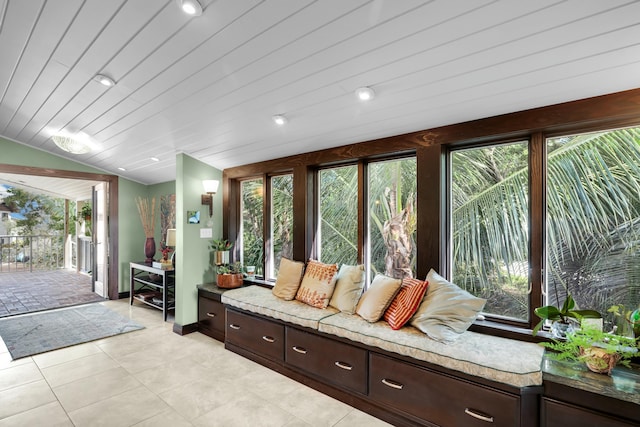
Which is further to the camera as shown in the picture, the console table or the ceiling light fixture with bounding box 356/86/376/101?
the console table

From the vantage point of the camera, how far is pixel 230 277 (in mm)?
3904

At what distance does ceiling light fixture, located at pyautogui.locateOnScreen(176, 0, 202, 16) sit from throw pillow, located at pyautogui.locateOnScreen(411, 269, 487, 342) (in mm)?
2344

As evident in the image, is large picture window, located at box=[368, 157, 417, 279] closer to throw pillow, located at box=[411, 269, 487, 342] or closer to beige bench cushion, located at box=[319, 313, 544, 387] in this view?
throw pillow, located at box=[411, 269, 487, 342]

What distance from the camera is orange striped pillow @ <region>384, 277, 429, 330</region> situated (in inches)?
93.4

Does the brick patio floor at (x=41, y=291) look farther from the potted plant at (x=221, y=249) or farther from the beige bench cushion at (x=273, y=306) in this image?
the beige bench cushion at (x=273, y=306)

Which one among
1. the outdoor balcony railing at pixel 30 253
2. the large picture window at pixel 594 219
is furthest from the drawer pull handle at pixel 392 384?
the outdoor balcony railing at pixel 30 253

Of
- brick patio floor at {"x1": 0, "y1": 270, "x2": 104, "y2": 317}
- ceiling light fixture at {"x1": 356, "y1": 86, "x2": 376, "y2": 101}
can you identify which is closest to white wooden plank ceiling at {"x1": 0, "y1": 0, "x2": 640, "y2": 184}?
ceiling light fixture at {"x1": 356, "y1": 86, "x2": 376, "y2": 101}

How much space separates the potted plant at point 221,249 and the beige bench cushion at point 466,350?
2115mm

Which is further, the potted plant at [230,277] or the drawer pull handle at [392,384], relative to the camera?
the potted plant at [230,277]

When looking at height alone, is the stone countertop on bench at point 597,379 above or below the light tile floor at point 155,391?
above

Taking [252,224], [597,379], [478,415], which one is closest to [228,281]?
[252,224]

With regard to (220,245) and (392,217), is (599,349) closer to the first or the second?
(392,217)

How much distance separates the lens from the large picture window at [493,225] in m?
2.33

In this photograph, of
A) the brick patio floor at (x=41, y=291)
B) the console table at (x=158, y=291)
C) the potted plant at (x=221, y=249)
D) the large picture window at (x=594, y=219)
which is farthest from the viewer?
the brick patio floor at (x=41, y=291)
